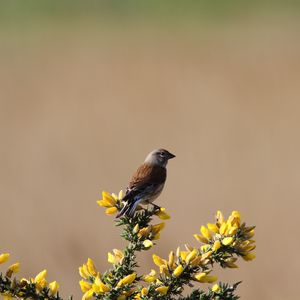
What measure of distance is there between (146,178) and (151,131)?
18.9 feet

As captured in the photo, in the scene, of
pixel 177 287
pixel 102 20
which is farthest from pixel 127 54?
pixel 177 287

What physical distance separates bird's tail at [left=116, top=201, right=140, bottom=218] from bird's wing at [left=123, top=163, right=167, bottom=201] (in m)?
0.32

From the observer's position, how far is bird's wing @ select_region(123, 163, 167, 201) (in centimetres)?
394

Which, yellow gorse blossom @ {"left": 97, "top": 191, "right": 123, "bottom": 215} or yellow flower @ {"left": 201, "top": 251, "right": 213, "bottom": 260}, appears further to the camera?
yellow gorse blossom @ {"left": 97, "top": 191, "right": 123, "bottom": 215}

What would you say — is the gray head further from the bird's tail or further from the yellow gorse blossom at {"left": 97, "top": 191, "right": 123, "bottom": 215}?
the yellow gorse blossom at {"left": 97, "top": 191, "right": 123, "bottom": 215}

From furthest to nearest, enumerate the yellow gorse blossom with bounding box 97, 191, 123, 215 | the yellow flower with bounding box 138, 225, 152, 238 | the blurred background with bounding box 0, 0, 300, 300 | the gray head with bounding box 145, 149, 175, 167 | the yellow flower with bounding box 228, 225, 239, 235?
1. the blurred background with bounding box 0, 0, 300, 300
2. the gray head with bounding box 145, 149, 175, 167
3. the yellow gorse blossom with bounding box 97, 191, 123, 215
4. the yellow flower with bounding box 138, 225, 152, 238
5. the yellow flower with bounding box 228, 225, 239, 235

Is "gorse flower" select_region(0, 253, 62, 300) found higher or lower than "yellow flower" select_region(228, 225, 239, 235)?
lower

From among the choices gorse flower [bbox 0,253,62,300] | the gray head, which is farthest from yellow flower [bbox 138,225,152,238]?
the gray head

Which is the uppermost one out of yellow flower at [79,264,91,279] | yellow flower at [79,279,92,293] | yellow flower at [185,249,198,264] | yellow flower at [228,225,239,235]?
yellow flower at [228,225,239,235]

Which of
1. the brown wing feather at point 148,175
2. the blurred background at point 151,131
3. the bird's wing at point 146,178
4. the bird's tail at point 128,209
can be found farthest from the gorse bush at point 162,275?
the blurred background at point 151,131

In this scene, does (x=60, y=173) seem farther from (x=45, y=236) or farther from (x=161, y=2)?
(x=161, y=2)

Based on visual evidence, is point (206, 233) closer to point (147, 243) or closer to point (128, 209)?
point (147, 243)

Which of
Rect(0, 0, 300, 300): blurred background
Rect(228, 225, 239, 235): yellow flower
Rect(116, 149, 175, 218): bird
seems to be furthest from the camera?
Rect(0, 0, 300, 300): blurred background

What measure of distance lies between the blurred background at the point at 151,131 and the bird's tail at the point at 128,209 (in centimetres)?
318
